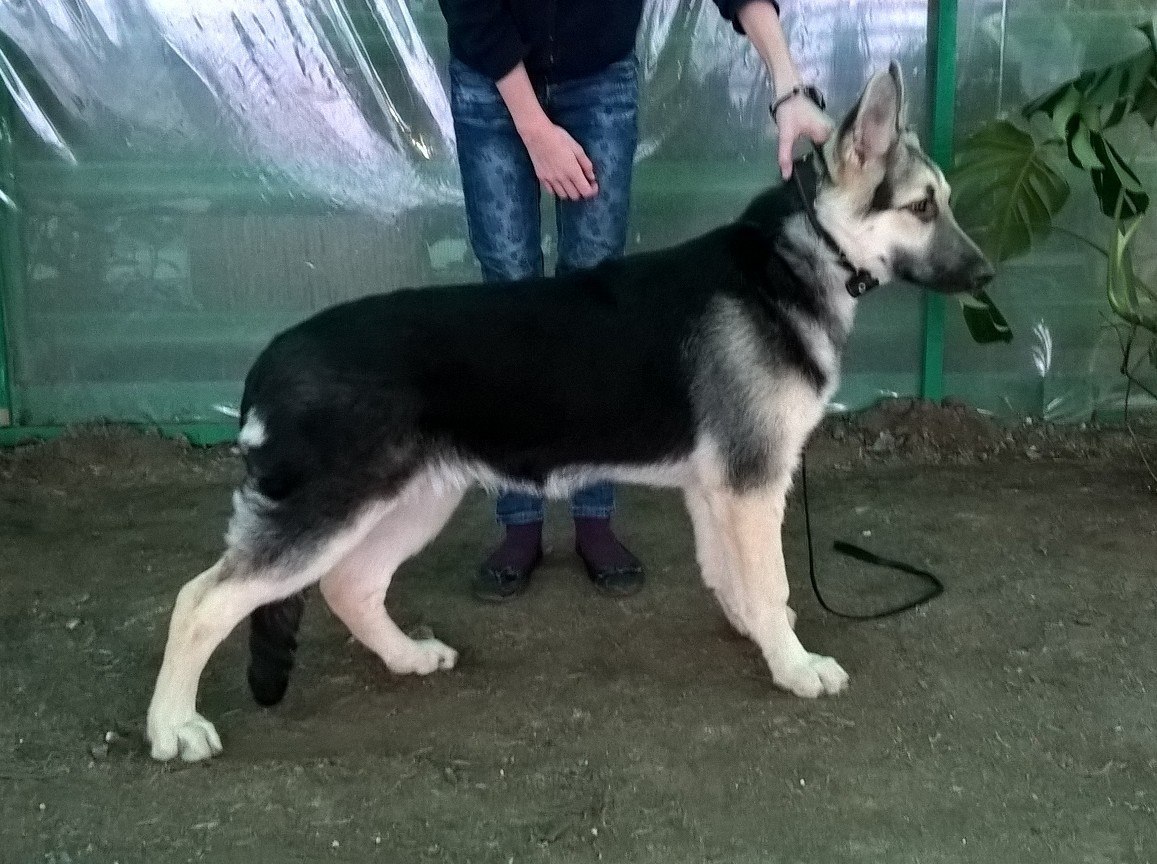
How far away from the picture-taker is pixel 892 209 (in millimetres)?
2701

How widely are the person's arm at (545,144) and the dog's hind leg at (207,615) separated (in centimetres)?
119

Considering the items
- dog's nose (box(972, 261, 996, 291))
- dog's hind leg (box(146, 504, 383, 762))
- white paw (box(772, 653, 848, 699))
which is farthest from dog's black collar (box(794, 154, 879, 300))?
dog's hind leg (box(146, 504, 383, 762))

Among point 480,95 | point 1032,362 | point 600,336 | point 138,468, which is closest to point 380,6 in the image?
point 480,95

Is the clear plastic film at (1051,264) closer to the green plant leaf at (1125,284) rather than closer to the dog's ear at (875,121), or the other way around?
the green plant leaf at (1125,284)

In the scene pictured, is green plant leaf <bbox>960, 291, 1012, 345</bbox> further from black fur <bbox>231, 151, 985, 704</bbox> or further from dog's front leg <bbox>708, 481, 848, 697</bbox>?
dog's front leg <bbox>708, 481, 848, 697</bbox>

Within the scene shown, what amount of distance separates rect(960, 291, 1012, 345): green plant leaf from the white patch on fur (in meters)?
3.11

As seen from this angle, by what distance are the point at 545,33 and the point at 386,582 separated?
1693 mm

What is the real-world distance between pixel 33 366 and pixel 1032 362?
4882 millimetres

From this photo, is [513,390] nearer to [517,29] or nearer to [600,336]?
[600,336]

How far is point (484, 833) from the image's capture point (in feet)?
7.66

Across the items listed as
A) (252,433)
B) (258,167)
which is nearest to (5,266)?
(258,167)

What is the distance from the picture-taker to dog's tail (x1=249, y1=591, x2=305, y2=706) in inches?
106

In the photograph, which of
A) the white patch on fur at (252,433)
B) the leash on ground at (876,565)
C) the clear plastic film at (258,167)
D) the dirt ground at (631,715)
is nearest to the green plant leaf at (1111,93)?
the clear plastic film at (258,167)

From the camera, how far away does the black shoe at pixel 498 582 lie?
355 cm
